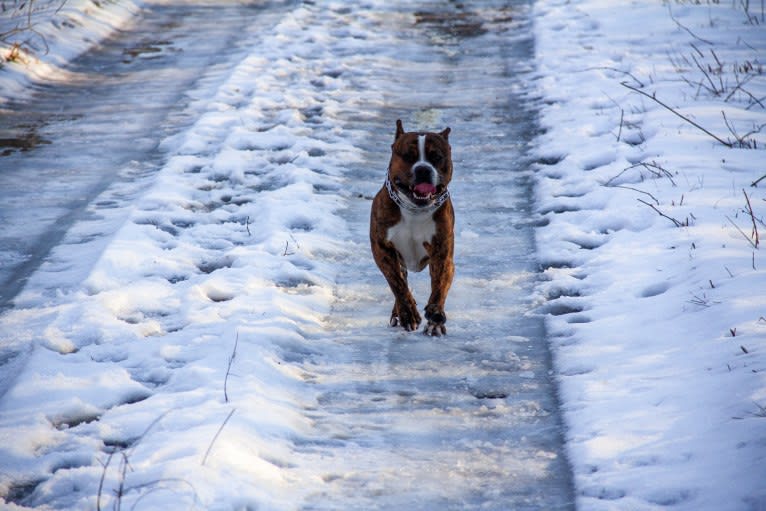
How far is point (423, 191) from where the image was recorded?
503cm

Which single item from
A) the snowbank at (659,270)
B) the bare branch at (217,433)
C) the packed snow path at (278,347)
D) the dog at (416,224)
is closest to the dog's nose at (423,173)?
the dog at (416,224)

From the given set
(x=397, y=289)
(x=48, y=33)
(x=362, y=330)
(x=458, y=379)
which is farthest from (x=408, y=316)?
(x=48, y=33)

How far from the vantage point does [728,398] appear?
3779 millimetres

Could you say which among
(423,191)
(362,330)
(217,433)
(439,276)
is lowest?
(362,330)

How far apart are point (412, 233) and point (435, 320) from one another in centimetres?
58

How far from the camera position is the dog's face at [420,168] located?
5039 mm

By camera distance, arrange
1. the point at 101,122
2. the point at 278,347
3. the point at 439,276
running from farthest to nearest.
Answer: the point at 101,122
the point at 439,276
the point at 278,347

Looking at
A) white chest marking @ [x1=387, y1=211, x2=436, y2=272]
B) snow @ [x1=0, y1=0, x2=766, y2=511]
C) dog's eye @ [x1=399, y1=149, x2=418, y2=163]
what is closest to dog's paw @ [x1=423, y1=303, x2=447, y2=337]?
snow @ [x1=0, y1=0, x2=766, y2=511]

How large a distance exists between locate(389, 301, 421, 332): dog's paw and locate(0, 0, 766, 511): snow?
19 cm

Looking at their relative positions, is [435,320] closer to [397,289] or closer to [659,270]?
[397,289]

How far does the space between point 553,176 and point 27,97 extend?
6.50 metres

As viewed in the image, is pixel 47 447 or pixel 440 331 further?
pixel 440 331

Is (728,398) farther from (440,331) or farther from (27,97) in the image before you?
(27,97)

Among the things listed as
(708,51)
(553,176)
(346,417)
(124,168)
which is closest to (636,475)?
(346,417)
